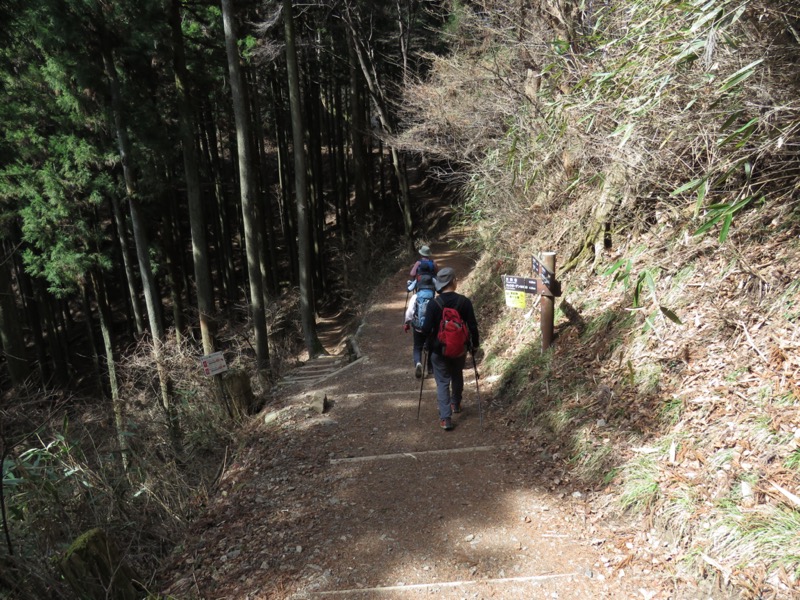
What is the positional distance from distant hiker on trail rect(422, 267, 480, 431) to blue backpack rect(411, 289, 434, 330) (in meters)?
0.16

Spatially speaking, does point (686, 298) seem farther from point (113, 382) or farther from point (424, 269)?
point (113, 382)

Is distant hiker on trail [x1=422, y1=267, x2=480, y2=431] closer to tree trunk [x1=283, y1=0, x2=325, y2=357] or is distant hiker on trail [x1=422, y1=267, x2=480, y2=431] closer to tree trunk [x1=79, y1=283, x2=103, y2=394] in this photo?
tree trunk [x1=283, y1=0, x2=325, y2=357]

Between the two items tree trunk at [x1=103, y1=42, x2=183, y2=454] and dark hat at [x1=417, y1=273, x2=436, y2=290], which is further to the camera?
tree trunk at [x1=103, y1=42, x2=183, y2=454]

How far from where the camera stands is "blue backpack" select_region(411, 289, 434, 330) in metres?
5.69

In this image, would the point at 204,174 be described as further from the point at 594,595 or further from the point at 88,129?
the point at 594,595

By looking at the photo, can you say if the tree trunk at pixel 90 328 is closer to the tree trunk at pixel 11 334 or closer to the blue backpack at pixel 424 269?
the tree trunk at pixel 11 334

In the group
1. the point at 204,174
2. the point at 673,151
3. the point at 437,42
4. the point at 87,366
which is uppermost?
the point at 437,42

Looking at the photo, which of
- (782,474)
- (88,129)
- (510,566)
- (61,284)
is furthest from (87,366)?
(782,474)

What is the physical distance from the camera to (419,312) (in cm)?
589

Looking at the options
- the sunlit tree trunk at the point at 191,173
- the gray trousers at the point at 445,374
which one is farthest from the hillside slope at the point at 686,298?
the sunlit tree trunk at the point at 191,173

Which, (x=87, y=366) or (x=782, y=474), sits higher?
(x=782, y=474)

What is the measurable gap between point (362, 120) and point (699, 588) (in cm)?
2135

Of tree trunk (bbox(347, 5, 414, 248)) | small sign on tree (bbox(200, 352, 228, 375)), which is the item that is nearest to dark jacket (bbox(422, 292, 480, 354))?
small sign on tree (bbox(200, 352, 228, 375))

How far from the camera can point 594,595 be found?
119 inches
